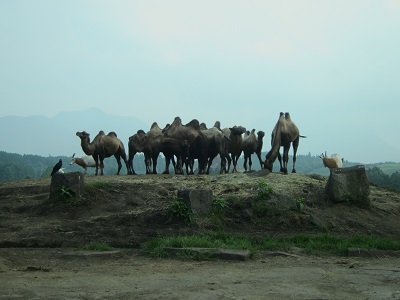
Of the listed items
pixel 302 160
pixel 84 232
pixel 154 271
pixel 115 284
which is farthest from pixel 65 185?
pixel 302 160

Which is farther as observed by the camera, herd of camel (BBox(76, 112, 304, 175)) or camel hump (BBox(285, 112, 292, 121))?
camel hump (BBox(285, 112, 292, 121))

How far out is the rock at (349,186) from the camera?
1384cm

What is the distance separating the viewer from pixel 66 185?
42.8 ft

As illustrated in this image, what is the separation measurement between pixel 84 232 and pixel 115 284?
449cm

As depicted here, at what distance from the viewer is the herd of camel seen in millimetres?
18781

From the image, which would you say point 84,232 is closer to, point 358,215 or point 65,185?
point 65,185

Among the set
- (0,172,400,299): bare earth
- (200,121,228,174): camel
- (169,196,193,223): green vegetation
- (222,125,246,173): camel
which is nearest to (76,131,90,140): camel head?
(200,121,228,174): camel

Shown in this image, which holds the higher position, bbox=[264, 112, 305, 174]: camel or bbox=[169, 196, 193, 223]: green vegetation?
bbox=[264, 112, 305, 174]: camel

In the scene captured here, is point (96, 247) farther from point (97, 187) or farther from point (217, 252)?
point (97, 187)

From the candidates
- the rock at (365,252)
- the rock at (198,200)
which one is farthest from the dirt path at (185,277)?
the rock at (198,200)

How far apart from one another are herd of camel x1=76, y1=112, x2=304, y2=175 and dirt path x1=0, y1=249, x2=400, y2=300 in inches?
352

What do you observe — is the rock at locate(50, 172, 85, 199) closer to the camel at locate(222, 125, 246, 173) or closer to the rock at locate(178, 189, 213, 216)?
the rock at locate(178, 189, 213, 216)

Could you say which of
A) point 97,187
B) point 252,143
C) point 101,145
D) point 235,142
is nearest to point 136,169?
point 101,145

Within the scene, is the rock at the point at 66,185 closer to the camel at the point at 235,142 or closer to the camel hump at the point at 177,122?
the camel hump at the point at 177,122
